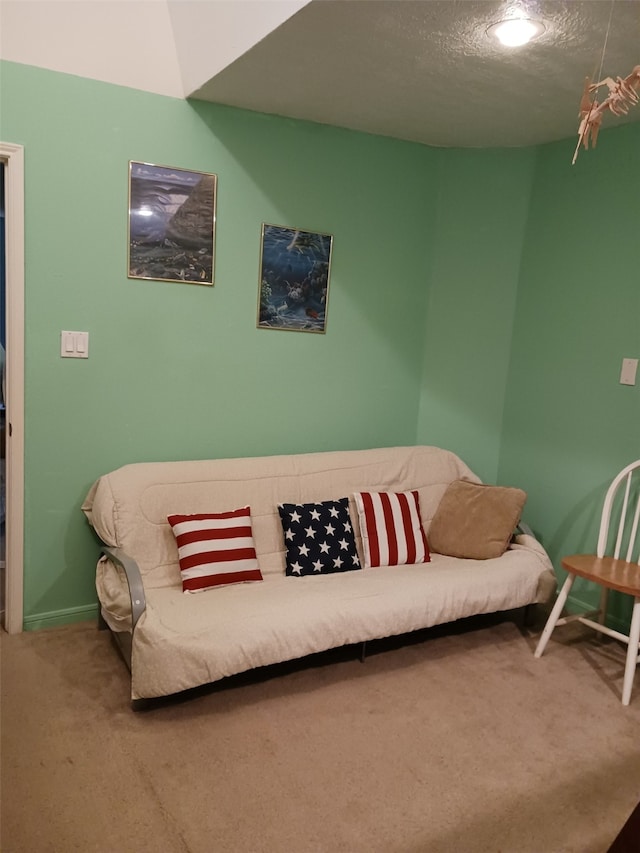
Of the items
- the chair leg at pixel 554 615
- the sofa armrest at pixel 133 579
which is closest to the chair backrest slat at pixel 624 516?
the chair leg at pixel 554 615

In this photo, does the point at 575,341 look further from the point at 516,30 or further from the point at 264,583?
the point at 264,583

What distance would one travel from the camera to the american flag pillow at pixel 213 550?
2473 mm

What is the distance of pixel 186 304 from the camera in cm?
281

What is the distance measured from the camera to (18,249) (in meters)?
2.43

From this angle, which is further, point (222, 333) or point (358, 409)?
point (358, 409)

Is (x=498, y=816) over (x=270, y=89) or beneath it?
beneath

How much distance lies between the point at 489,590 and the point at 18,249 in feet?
7.94

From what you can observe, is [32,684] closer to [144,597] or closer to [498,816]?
[144,597]

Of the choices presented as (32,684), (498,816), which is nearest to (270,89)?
(32,684)

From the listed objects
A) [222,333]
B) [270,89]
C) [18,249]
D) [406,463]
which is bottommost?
[406,463]

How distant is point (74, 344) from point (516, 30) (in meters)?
2.00

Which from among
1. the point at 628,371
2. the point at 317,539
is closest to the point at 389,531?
the point at 317,539

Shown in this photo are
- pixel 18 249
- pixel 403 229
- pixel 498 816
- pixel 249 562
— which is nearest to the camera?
pixel 498 816

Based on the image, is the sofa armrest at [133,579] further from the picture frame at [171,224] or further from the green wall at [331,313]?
the picture frame at [171,224]
